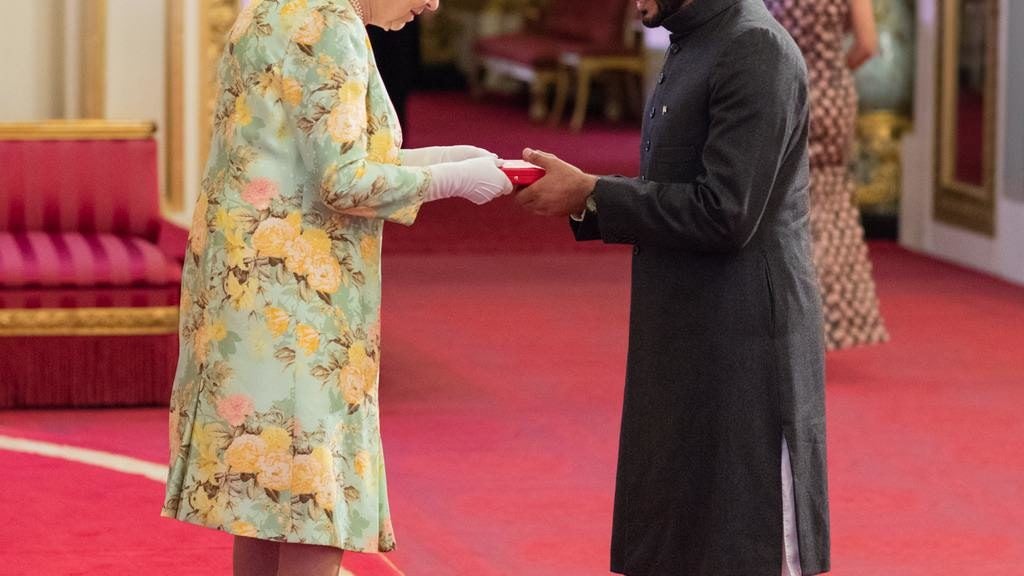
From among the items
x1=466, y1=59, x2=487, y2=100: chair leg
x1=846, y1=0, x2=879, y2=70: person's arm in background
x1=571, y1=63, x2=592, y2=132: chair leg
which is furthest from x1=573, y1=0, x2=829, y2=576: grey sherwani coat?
x1=466, y1=59, x2=487, y2=100: chair leg

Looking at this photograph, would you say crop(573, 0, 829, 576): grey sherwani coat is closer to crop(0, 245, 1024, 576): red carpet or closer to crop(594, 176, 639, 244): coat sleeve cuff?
crop(594, 176, 639, 244): coat sleeve cuff

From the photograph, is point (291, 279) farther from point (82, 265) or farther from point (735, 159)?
point (82, 265)

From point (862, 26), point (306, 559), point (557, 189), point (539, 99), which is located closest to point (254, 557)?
point (306, 559)

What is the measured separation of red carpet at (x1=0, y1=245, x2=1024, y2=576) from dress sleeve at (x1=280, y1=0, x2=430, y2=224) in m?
1.68

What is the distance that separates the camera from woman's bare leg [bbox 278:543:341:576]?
120 inches

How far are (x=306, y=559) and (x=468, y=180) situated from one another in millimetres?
666

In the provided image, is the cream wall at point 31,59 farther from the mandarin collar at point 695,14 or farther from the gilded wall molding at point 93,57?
the mandarin collar at point 695,14

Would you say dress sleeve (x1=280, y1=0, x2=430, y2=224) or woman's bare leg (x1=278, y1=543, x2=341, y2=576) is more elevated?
dress sleeve (x1=280, y1=0, x2=430, y2=224)

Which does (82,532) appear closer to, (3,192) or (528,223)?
(3,192)

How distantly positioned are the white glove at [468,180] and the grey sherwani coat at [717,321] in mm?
170

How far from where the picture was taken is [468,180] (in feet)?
9.86

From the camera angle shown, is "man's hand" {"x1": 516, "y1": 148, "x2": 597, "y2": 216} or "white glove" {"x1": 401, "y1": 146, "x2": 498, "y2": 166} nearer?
"man's hand" {"x1": 516, "y1": 148, "x2": 597, "y2": 216}

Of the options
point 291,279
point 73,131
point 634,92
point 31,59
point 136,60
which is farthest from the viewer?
point 634,92

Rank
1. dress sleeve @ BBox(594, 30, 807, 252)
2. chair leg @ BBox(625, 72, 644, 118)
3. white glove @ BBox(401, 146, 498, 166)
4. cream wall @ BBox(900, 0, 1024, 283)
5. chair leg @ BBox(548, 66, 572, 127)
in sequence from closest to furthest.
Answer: dress sleeve @ BBox(594, 30, 807, 252)
white glove @ BBox(401, 146, 498, 166)
cream wall @ BBox(900, 0, 1024, 283)
chair leg @ BBox(548, 66, 572, 127)
chair leg @ BBox(625, 72, 644, 118)
